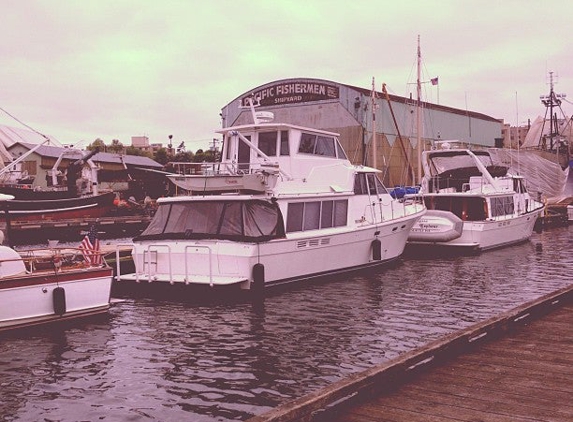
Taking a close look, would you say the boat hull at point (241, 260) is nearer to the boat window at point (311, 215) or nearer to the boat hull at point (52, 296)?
the boat window at point (311, 215)

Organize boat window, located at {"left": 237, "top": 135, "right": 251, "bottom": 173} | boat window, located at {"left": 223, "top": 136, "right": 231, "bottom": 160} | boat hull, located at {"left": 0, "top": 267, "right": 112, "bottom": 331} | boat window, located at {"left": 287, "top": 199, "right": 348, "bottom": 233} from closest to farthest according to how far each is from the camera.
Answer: boat hull, located at {"left": 0, "top": 267, "right": 112, "bottom": 331} < boat window, located at {"left": 287, "top": 199, "right": 348, "bottom": 233} < boat window, located at {"left": 237, "top": 135, "right": 251, "bottom": 173} < boat window, located at {"left": 223, "top": 136, "right": 231, "bottom": 160}

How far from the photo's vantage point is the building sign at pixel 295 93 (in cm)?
5384

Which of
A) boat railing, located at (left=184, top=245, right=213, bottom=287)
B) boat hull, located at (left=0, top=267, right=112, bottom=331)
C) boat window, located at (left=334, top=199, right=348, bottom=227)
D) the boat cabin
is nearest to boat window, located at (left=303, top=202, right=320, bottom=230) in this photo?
boat window, located at (left=334, top=199, right=348, bottom=227)

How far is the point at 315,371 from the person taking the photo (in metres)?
10.6

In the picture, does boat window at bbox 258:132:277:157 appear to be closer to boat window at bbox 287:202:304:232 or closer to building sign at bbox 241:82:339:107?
boat window at bbox 287:202:304:232

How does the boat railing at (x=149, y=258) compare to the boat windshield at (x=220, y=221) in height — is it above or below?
below

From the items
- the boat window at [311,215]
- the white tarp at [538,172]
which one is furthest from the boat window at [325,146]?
the white tarp at [538,172]

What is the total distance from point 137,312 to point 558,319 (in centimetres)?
1003

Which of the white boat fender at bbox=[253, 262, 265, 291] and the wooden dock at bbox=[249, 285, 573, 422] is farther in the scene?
the white boat fender at bbox=[253, 262, 265, 291]

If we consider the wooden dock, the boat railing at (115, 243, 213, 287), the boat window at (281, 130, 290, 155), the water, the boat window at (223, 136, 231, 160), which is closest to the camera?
the wooden dock

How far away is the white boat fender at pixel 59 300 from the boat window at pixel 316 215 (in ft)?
22.3

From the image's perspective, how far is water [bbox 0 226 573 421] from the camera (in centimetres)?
934

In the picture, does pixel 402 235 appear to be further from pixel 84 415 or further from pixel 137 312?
pixel 84 415

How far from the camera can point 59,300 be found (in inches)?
555
